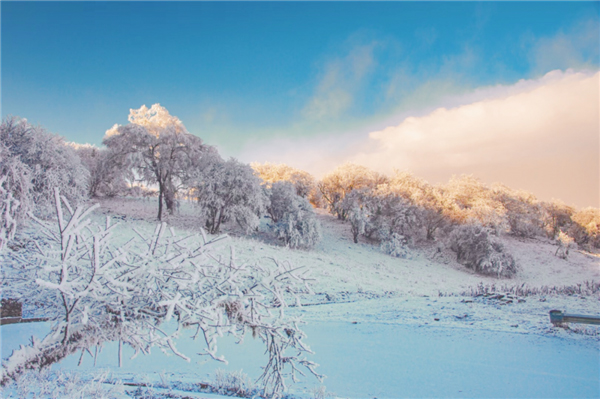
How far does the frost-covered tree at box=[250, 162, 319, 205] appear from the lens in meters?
39.8

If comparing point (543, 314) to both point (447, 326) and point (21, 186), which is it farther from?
point (21, 186)

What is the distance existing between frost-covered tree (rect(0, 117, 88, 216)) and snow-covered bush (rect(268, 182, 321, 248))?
46.6ft

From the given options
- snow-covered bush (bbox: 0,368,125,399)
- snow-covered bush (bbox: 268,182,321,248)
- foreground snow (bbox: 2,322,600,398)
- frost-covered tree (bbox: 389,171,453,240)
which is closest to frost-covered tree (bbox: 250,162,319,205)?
snow-covered bush (bbox: 268,182,321,248)

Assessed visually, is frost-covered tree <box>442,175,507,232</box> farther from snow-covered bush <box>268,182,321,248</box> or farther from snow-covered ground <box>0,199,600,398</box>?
snow-covered ground <box>0,199,600,398</box>

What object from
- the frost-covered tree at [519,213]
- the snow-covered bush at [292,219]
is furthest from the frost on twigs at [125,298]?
the frost-covered tree at [519,213]

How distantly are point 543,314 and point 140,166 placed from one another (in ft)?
79.2

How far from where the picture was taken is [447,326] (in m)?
7.61

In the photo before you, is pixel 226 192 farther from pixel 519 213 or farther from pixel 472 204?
pixel 519 213

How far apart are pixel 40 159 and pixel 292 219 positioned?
1671 cm

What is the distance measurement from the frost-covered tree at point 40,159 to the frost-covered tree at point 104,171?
530cm

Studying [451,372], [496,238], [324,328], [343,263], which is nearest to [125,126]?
[343,263]

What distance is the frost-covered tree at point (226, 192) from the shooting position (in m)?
22.8

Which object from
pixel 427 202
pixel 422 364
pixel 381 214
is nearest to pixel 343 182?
pixel 381 214

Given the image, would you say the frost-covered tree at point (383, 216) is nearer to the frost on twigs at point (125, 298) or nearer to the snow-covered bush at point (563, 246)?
the snow-covered bush at point (563, 246)
